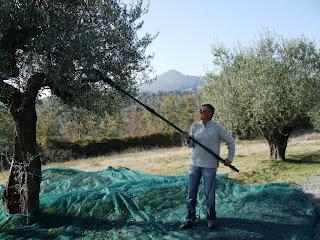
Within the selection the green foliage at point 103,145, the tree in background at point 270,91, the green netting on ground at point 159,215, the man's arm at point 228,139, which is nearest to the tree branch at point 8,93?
the green netting on ground at point 159,215

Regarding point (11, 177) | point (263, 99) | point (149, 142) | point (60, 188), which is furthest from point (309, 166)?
point (149, 142)

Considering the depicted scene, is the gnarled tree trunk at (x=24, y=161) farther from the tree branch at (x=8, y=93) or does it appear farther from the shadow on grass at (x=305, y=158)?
the shadow on grass at (x=305, y=158)

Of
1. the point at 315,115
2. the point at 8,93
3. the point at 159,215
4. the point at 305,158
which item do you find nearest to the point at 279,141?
the point at 305,158

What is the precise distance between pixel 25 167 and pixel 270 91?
12849mm

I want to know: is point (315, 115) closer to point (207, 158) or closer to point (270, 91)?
point (270, 91)

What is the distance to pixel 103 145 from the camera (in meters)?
44.1

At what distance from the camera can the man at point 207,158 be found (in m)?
9.12

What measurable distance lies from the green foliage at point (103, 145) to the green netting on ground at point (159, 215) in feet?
88.4

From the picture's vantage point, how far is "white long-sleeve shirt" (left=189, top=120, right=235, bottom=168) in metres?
9.12

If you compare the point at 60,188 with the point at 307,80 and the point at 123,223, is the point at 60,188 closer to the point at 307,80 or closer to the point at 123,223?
the point at 123,223

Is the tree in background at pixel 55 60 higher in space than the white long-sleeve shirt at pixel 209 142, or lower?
higher

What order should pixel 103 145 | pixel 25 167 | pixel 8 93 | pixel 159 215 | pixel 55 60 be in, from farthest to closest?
pixel 103 145 → pixel 159 215 → pixel 25 167 → pixel 8 93 → pixel 55 60

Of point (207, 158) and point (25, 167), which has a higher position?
point (25, 167)

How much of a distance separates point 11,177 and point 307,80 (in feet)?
49.9
